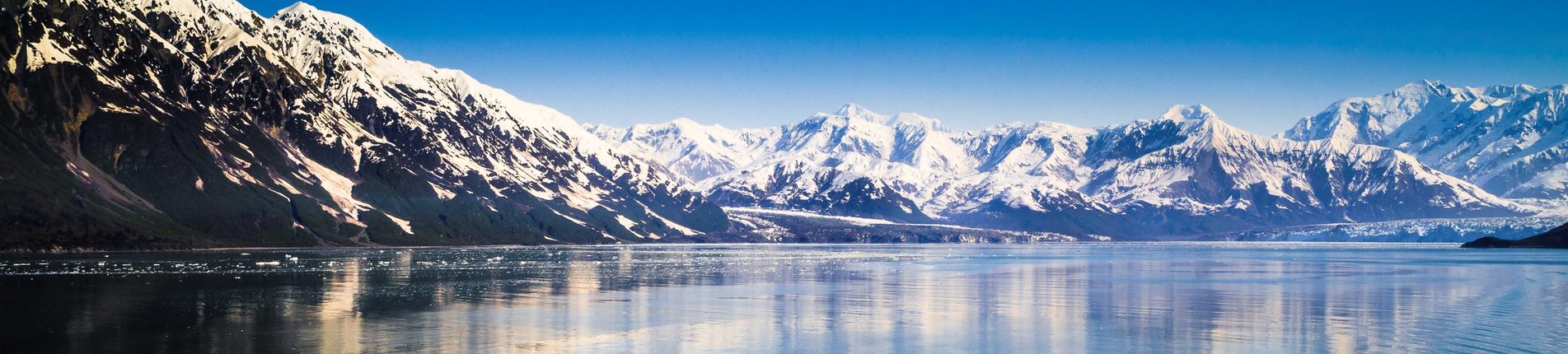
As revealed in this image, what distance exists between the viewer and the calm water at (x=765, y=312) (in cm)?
6656

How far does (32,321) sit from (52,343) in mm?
13436

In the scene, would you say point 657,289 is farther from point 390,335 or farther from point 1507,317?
point 1507,317

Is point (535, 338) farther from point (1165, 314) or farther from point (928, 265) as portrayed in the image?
point (928, 265)

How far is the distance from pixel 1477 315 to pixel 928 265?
115 metres

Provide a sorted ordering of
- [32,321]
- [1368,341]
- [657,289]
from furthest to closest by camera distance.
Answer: [657,289], [32,321], [1368,341]

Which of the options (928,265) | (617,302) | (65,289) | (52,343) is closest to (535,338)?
(52,343)

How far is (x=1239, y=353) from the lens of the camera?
2462 inches

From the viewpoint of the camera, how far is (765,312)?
3514 inches

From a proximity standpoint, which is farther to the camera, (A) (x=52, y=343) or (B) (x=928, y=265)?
(B) (x=928, y=265)

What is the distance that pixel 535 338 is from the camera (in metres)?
68.9

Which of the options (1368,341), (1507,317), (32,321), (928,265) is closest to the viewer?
(1368,341)

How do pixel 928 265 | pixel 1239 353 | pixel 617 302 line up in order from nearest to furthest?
1. pixel 1239 353
2. pixel 617 302
3. pixel 928 265

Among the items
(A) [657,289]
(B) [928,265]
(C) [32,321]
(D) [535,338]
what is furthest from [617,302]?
(B) [928,265]

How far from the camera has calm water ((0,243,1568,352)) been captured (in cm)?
6656
